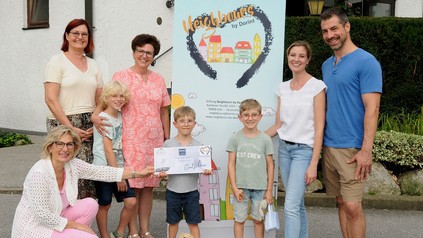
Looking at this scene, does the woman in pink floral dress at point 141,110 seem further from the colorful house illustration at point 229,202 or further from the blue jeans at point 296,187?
the blue jeans at point 296,187

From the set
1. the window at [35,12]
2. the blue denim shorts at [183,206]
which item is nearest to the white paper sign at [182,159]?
the blue denim shorts at [183,206]

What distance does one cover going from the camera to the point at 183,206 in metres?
4.39

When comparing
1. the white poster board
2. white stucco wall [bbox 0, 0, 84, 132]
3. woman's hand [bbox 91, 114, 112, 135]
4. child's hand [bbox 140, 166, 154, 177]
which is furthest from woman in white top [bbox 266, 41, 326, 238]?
white stucco wall [bbox 0, 0, 84, 132]

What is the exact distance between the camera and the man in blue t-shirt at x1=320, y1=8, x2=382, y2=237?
12.4ft

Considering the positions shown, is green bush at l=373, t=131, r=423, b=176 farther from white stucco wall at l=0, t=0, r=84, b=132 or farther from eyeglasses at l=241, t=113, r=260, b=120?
white stucco wall at l=0, t=0, r=84, b=132

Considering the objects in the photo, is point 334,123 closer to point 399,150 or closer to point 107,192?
point 107,192

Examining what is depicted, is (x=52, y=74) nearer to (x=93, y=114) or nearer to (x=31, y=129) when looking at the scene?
(x=93, y=114)

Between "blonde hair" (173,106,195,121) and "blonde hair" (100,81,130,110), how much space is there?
1.40 feet

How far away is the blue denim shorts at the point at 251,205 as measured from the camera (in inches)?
167

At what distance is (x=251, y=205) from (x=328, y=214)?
Result: 83.1 inches

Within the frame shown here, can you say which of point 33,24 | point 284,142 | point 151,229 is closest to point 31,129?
point 33,24

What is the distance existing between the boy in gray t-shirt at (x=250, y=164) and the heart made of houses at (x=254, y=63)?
405mm

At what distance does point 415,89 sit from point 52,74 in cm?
598

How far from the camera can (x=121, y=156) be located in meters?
4.46
